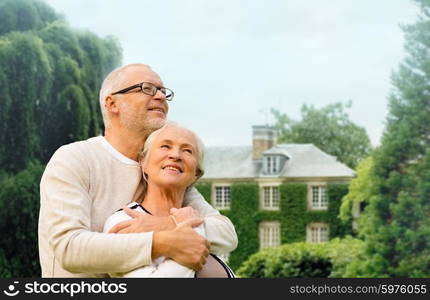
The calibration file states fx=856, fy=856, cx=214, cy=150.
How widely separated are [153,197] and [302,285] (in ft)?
2.05

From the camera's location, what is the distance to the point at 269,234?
88.1 ft

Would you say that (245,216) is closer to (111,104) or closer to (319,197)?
(319,197)

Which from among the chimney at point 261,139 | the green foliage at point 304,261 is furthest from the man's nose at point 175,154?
the chimney at point 261,139

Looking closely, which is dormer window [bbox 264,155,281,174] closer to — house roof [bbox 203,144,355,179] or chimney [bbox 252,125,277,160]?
house roof [bbox 203,144,355,179]

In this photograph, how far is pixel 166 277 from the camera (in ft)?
6.43

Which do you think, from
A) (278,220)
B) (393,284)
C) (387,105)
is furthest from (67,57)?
(393,284)

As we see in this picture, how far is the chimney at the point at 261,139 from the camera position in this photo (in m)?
28.5

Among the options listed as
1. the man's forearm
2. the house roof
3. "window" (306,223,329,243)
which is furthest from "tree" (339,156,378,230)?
the man's forearm

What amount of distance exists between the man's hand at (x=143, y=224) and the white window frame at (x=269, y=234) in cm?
2482

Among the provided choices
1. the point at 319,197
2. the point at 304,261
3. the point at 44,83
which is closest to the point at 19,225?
the point at 44,83

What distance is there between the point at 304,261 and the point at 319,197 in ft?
23.0

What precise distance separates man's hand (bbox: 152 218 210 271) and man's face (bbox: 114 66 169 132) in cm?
33

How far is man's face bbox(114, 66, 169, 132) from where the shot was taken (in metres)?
2.15

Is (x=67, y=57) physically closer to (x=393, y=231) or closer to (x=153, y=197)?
(x=393, y=231)
